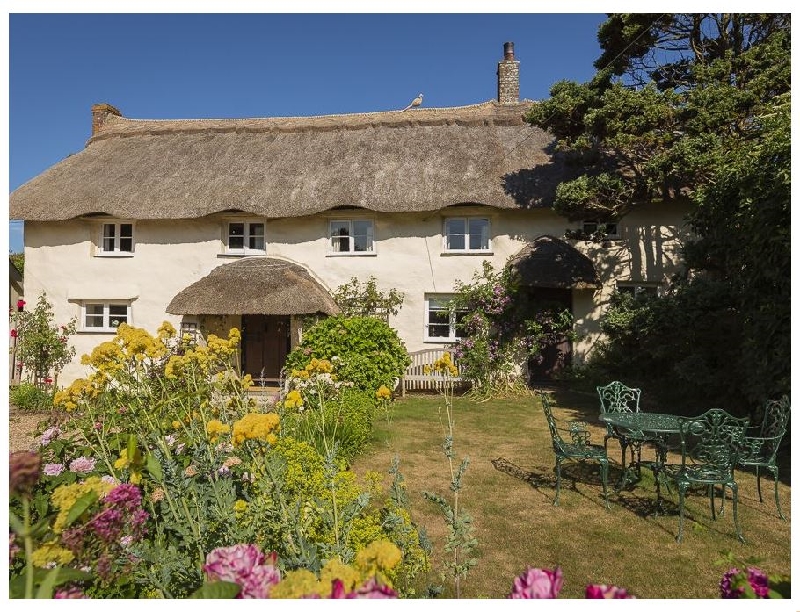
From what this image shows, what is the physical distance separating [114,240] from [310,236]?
5.42 m

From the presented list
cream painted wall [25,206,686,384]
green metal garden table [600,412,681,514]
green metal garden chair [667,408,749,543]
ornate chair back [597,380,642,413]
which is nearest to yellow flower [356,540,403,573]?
green metal garden chair [667,408,749,543]

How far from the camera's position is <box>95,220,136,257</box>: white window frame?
1476cm

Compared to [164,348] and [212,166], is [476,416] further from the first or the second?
[212,166]

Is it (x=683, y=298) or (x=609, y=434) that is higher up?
(x=683, y=298)

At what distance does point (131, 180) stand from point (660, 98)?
519 inches

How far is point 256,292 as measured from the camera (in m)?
13.2

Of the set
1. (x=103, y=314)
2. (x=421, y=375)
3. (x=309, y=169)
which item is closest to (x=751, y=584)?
(x=421, y=375)

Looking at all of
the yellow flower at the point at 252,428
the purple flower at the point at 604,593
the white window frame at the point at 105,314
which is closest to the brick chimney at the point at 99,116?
the white window frame at the point at 105,314

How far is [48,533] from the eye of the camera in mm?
1863

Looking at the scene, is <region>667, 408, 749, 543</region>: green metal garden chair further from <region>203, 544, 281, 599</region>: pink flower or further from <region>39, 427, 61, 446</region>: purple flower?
<region>39, 427, 61, 446</region>: purple flower

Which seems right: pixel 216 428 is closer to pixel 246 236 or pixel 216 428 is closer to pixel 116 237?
pixel 246 236

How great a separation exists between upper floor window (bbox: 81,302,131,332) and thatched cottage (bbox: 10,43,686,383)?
0.03 meters
